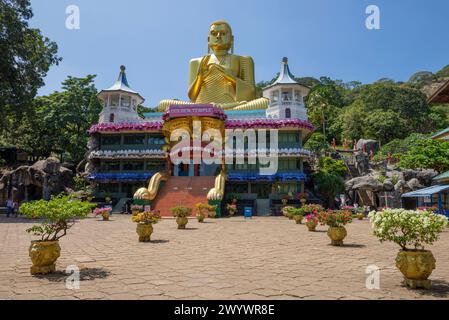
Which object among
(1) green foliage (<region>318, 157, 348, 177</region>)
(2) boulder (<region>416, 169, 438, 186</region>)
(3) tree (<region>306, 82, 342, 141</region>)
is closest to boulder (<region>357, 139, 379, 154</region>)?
(3) tree (<region>306, 82, 342, 141</region>)

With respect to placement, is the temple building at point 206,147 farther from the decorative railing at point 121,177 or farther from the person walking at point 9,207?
the person walking at point 9,207

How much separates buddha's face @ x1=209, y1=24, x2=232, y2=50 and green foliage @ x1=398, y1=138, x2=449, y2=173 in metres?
22.4

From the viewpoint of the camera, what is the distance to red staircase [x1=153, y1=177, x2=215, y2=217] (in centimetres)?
2530

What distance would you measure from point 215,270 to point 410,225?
4.08 meters

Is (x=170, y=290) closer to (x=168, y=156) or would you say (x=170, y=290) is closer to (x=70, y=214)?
(x=70, y=214)

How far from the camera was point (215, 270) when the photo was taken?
767 centimetres

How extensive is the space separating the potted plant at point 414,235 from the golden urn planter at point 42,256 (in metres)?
6.87

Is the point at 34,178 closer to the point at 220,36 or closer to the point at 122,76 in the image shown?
the point at 122,76

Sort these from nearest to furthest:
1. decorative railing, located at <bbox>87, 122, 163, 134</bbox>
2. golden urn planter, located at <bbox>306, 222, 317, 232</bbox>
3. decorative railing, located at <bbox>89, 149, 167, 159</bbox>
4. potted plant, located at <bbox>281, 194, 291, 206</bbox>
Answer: golden urn planter, located at <bbox>306, 222, 317, 232</bbox> → potted plant, located at <bbox>281, 194, 291, 206</bbox> → decorative railing, located at <bbox>89, 149, 167, 159</bbox> → decorative railing, located at <bbox>87, 122, 163, 134</bbox>

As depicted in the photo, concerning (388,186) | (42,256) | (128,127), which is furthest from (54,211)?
(388,186)

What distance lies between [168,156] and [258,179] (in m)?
8.41

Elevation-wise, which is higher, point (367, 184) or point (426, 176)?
point (426, 176)

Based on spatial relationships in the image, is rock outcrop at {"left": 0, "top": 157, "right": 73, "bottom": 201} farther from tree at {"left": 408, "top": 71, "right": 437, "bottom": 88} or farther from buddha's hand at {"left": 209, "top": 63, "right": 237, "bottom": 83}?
tree at {"left": 408, "top": 71, "right": 437, "bottom": 88}

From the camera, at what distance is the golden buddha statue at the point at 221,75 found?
36156 mm
